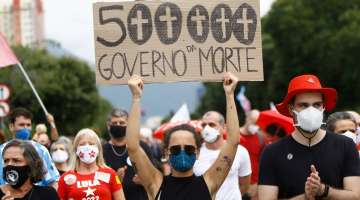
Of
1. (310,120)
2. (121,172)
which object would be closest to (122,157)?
(121,172)

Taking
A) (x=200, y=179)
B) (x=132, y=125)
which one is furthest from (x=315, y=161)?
(x=132, y=125)

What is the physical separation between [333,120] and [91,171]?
217 centimetres

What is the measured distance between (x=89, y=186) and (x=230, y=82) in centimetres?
234

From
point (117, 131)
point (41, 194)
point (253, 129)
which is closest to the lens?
point (41, 194)

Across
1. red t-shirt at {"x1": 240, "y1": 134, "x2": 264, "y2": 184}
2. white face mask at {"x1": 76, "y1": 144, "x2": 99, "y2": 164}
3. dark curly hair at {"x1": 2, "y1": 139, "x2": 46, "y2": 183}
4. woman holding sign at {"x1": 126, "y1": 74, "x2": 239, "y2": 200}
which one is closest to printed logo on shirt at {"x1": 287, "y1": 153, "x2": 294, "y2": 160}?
woman holding sign at {"x1": 126, "y1": 74, "x2": 239, "y2": 200}

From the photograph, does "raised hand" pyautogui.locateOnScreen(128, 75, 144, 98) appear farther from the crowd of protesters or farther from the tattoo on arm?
the tattoo on arm

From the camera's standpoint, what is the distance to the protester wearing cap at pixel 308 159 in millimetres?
6125

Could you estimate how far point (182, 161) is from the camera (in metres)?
5.98

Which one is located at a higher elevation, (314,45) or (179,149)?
(314,45)

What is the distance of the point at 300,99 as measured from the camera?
6.34 m

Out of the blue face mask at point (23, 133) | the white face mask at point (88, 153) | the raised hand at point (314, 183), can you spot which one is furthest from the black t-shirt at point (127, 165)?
the raised hand at point (314, 183)

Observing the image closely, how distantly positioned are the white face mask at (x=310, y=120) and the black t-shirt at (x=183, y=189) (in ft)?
2.43

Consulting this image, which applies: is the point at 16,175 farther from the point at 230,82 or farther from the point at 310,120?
the point at 310,120

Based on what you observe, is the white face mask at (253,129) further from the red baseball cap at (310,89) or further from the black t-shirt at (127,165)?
the red baseball cap at (310,89)
